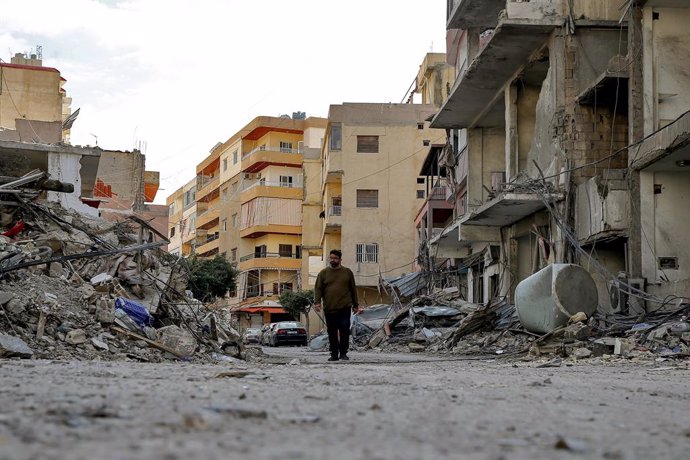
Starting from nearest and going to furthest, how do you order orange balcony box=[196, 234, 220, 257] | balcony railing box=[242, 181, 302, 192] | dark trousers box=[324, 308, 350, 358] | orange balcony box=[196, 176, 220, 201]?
1. dark trousers box=[324, 308, 350, 358]
2. balcony railing box=[242, 181, 302, 192]
3. orange balcony box=[196, 234, 220, 257]
4. orange balcony box=[196, 176, 220, 201]

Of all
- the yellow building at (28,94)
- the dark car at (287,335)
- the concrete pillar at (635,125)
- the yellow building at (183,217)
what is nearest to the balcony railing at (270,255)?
the yellow building at (183,217)

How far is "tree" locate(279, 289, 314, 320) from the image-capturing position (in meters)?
63.6

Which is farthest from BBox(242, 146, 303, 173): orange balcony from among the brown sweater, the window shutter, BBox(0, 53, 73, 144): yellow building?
the brown sweater

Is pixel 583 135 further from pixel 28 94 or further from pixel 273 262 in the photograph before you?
pixel 273 262

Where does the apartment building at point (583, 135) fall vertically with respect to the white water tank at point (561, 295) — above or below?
above

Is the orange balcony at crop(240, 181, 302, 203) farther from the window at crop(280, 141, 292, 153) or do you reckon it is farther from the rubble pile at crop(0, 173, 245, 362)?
the rubble pile at crop(0, 173, 245, 362)

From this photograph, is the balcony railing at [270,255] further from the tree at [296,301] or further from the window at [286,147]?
the tree at [296,301]

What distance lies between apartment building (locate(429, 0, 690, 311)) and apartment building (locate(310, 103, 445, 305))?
33423mm

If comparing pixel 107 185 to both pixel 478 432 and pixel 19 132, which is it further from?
pixel 478 432

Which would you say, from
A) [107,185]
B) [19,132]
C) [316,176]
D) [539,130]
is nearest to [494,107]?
[539,130]

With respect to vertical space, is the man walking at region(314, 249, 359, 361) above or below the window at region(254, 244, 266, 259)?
below

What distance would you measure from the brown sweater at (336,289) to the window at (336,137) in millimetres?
49270

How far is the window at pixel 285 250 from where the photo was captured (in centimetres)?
7544

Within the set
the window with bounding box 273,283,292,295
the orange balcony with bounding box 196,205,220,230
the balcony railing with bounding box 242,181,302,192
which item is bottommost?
the window with bounding box 273,283,292,295
